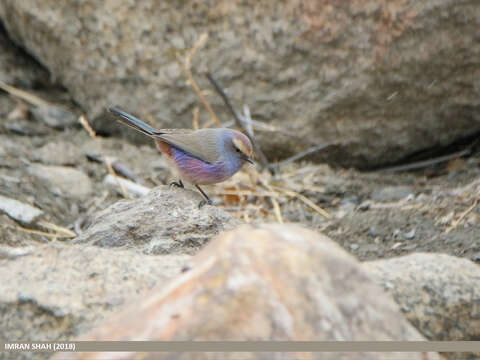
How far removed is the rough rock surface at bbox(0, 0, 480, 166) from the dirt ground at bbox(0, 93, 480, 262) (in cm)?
35

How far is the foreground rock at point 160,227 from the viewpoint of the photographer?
11.0 feet

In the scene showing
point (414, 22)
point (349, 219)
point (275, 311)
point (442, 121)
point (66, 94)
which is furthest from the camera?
point (66, 94)

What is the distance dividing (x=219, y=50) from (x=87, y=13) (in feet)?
3.96

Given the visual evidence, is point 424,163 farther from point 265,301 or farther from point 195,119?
point 265,301

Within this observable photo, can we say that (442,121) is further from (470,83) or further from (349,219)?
(349,219)

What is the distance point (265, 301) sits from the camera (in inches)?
75.7

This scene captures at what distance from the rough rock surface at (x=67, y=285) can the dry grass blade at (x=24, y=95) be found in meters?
3.65

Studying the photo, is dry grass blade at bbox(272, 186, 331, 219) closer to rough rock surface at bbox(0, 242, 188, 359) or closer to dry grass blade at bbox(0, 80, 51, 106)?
rough rock surface at bbox(0, 242, 188, 359)

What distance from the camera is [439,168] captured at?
571 cm

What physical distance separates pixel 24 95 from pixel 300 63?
275 centimetres

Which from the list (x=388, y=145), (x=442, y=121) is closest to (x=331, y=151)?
(x=388, y=145)

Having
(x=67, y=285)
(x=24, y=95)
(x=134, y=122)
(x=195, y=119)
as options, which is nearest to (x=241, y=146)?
(x=134, y=122)

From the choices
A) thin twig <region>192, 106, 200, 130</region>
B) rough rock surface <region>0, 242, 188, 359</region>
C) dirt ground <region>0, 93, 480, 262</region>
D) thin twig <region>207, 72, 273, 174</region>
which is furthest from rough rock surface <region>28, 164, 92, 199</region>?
rough rock surface <region>0, 242, 188, 359</region>

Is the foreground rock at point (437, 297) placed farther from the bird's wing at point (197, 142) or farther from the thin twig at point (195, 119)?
the thin twig at point (195, 119)
